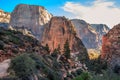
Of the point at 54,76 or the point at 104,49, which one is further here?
the point at 104,49

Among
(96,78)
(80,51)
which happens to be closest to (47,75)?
(96,78)

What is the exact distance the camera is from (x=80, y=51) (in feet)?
630

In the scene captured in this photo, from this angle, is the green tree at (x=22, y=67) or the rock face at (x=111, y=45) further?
the rock face at (x=111, y=45)

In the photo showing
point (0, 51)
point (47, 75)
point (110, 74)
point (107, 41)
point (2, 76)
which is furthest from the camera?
point (107, 41)

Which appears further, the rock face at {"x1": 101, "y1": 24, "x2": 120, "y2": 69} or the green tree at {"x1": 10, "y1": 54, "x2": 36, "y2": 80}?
the rock face at {"x1": 101, "y1": 24, "x2": 120, "y2": 69}

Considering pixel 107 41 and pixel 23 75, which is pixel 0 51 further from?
pixel 107 41

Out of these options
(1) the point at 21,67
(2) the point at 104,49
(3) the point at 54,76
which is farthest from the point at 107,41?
(1) the point at 21,67

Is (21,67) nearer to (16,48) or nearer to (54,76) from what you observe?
(54,76)

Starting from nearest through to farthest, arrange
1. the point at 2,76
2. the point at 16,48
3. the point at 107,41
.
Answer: the point at 2,76, the point at 16,48, the point at 107,41

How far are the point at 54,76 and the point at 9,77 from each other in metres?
14.4

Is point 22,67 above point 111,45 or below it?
below

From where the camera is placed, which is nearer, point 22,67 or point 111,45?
point 22,67

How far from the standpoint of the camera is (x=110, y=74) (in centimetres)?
3822

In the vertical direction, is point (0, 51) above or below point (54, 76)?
above
